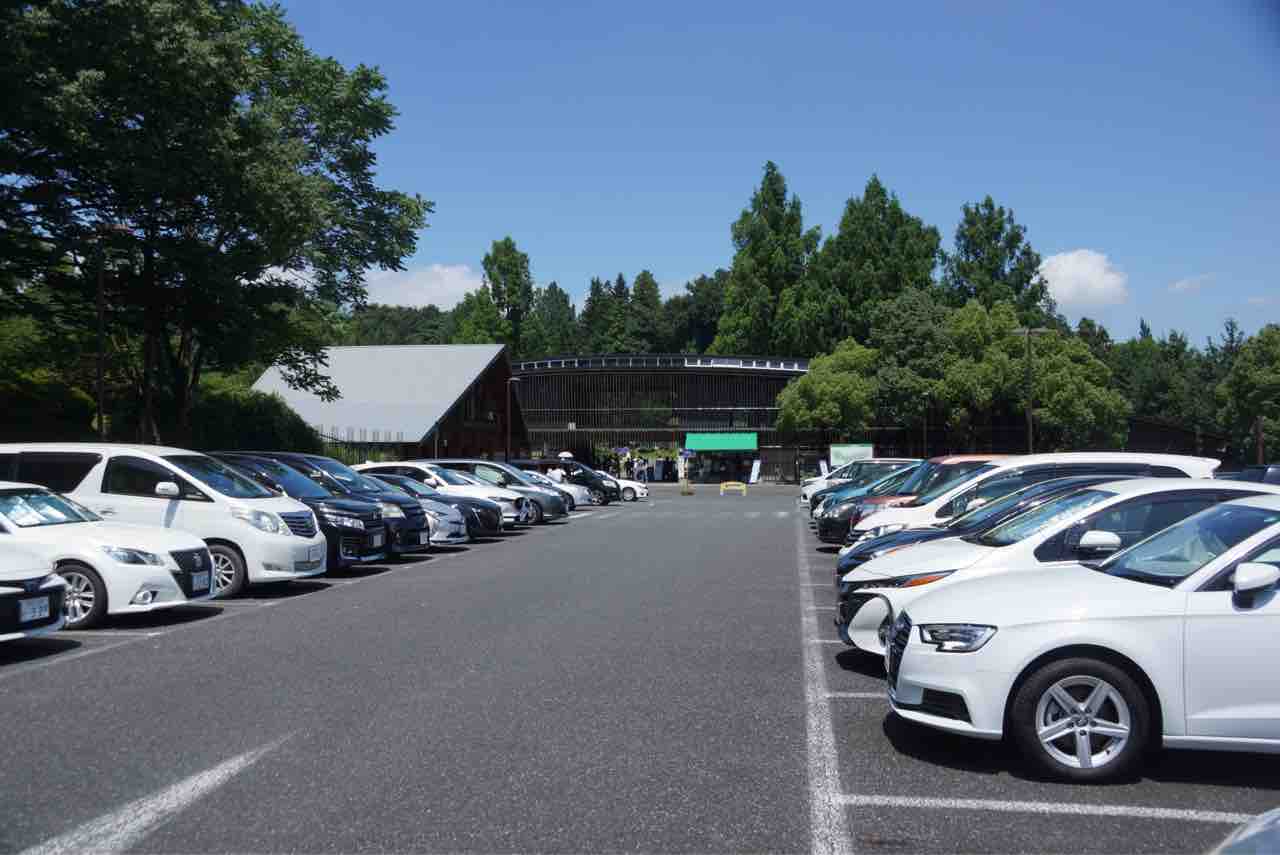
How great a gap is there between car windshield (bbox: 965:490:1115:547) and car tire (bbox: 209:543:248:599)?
28.8 feet

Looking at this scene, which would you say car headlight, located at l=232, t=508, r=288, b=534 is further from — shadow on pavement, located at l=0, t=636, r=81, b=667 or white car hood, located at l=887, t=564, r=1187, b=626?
white car hood, located at l=887, t=564, r=1187, b=626

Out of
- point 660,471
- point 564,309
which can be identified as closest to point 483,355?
point 660,471

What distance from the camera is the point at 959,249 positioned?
88.4 metres

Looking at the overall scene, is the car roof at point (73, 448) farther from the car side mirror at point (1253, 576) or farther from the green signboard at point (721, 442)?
the green signboard at point (721, 442)

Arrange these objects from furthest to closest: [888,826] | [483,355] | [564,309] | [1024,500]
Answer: [564,309], [483,355], [1024,500], [888,826]

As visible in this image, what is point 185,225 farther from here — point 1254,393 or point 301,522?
point 1254,393

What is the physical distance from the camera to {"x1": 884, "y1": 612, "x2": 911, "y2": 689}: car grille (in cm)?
639

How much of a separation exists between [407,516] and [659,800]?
13.5 meters

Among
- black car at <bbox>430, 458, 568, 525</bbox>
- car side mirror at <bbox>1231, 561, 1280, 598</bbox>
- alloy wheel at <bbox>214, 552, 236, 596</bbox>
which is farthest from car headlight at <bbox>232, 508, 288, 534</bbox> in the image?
black car at <bbox>430, 458, 568, 525</bbox>

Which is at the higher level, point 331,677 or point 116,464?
Result: point 116,464

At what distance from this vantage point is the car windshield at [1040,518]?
8668mm

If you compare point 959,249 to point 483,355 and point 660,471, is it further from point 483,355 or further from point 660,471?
point 483,355

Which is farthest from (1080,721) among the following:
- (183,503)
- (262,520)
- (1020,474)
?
(183,503)

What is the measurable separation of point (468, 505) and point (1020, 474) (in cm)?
1225
